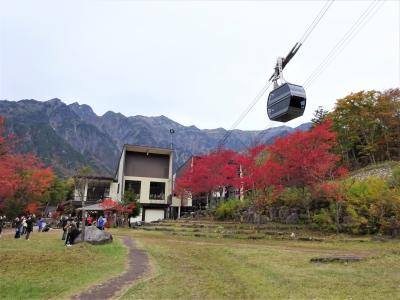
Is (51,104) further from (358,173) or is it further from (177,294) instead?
(177,294)

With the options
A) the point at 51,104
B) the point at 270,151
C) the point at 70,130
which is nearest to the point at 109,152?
the point at 70,130

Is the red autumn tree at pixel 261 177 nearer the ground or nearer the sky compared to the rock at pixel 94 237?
nearer the sky

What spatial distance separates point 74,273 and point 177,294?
3.99 m

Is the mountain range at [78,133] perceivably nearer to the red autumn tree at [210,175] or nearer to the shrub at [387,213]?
the red autumn tree at [210,175]

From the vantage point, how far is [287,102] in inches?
431

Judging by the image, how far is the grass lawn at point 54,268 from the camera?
817 centimetres

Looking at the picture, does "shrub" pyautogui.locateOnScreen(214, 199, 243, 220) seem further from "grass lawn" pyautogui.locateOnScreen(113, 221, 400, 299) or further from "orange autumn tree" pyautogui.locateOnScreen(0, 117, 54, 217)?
"orange autumn tree" pyautogui.locateOnScreen(0, 117, 54, 217)

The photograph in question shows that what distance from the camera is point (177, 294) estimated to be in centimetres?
780

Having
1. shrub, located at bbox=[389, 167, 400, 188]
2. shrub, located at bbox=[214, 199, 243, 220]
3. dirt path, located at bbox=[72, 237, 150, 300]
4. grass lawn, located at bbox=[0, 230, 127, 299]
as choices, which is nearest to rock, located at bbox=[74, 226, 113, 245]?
grass lawn, located at bbox=[0, 230, 127, 299]

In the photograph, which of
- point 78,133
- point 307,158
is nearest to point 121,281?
point 307,158

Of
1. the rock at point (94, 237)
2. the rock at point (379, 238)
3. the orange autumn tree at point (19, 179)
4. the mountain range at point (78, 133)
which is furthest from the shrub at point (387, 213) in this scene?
the mountain range at point (78, 133)

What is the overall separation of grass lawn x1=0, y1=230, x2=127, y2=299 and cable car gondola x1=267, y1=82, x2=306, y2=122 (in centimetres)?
753

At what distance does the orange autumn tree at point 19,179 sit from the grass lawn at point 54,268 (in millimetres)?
17382

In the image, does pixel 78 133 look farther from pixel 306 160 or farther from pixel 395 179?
pixel 395 179
